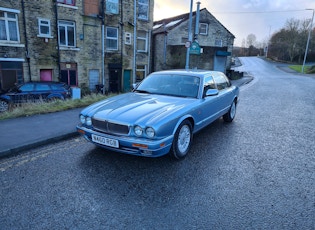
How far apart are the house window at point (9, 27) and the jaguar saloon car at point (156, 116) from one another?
12.9 m

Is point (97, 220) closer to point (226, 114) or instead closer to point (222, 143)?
point (222, 143)

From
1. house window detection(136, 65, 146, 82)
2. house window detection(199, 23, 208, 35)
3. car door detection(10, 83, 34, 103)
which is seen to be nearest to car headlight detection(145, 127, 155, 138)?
car door detection(10, 83, 34, 103)

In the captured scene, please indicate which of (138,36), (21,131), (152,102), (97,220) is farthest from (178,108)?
(138,36)

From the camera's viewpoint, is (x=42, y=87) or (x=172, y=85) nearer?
(x=172, y=85)

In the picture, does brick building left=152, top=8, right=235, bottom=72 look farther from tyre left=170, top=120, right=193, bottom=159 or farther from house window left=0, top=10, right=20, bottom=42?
tyre left=170, top=120, right=193, bottom=159

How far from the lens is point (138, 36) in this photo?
20359 mm

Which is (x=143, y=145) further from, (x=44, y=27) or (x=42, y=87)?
(x=44, y=27)

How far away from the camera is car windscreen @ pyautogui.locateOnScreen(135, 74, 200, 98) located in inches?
189

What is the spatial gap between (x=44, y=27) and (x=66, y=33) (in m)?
1.51

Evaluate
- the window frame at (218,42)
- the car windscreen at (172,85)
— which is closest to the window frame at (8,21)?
the car windscreen at (172,85)

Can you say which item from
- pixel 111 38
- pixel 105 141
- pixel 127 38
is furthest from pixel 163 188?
pixel 127 38

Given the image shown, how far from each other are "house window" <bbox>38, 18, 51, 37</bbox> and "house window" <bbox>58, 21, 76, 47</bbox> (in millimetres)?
814

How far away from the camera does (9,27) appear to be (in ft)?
45.5

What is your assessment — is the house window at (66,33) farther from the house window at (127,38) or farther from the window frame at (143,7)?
the window frame at (143,7)
